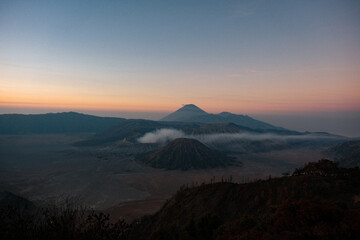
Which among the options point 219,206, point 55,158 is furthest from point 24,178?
point 219,206

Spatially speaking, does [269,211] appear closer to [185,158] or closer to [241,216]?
[241,216]

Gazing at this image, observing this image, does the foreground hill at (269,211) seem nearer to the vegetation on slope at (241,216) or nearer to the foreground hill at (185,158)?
the vegetation on slope at (241,216)

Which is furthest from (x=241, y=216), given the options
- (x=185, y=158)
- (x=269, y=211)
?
(x=185, y=158)

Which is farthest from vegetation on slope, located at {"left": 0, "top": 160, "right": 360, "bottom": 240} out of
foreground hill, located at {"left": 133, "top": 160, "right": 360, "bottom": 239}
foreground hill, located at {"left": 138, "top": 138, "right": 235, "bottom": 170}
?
foreground hill, located at {"left": 138, "top": 138, "right": 235, "bottom": 170}

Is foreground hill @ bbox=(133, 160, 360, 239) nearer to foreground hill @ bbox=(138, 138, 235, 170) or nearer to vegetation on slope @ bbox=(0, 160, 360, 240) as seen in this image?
vegetation on slope @ bbox=(0, 160, 360, 240)

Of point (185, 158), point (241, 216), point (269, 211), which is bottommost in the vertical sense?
point (185, 158)

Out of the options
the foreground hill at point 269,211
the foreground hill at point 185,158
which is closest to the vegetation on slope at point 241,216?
the foreground hill at point 269,211
